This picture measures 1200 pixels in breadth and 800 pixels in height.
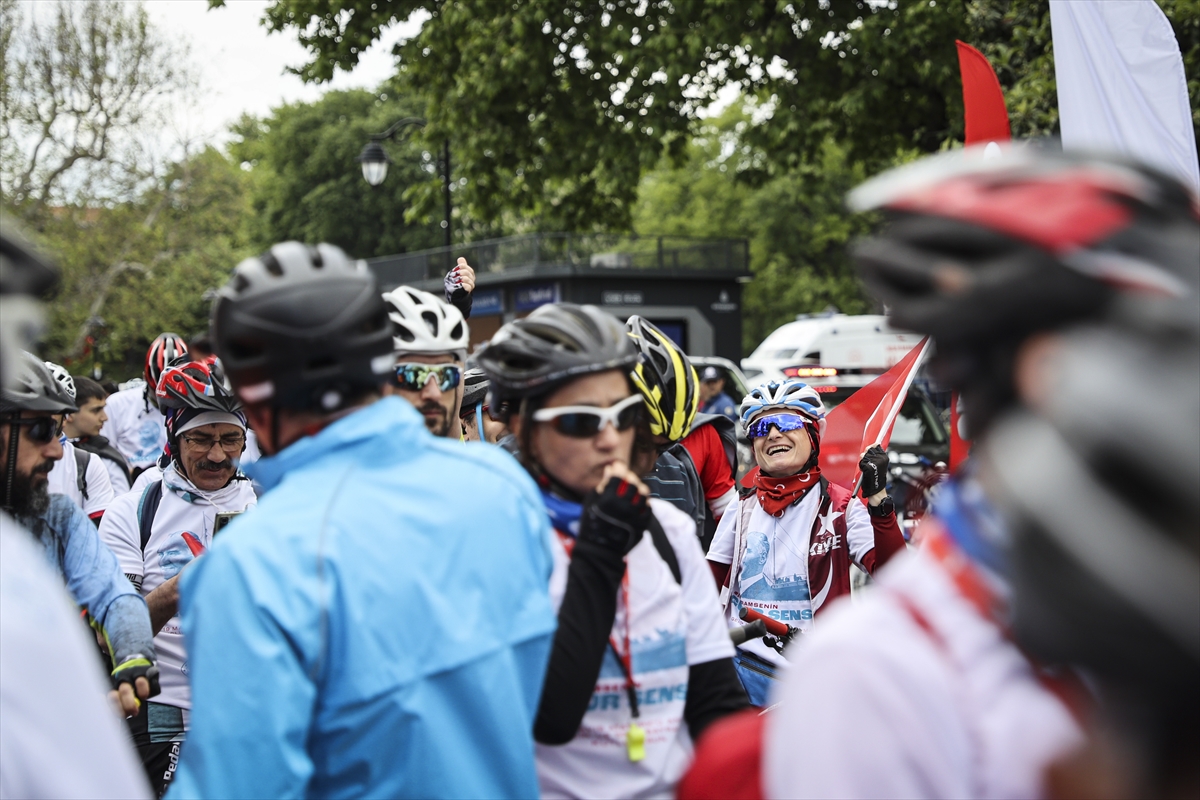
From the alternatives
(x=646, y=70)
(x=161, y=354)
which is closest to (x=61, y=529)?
(x=161, y=354)

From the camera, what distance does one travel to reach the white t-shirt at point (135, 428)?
1002 centimetres

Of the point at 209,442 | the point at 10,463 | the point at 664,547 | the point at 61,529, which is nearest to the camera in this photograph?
the point at 664,547

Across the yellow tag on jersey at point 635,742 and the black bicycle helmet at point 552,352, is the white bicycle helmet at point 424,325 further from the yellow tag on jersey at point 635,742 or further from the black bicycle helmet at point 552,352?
the yellow tag on jersey at point 635,742

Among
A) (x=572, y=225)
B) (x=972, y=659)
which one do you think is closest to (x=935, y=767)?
(x=972, y=659)

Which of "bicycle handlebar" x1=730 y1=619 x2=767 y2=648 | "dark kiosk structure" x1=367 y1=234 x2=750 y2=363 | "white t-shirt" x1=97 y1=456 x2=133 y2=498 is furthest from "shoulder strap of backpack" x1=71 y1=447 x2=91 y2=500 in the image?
"dark kiosk structure" x1=367 y1=234 x2=750 y2=363

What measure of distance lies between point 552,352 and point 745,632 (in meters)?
1.08

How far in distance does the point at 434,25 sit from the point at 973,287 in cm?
1410

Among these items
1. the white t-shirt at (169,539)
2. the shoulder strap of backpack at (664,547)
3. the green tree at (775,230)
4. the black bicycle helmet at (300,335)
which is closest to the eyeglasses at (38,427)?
the black bicycle helmet at (300,335)

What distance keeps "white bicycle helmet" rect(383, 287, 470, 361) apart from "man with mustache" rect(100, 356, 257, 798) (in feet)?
4.20

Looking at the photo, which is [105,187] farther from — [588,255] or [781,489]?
[781,489]

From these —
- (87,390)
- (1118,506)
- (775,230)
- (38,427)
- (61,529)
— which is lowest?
(775,230)

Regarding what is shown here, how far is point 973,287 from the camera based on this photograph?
1180 millimetres

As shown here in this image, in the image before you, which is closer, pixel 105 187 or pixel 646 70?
pixel 646 70

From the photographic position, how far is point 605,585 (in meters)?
2.35
